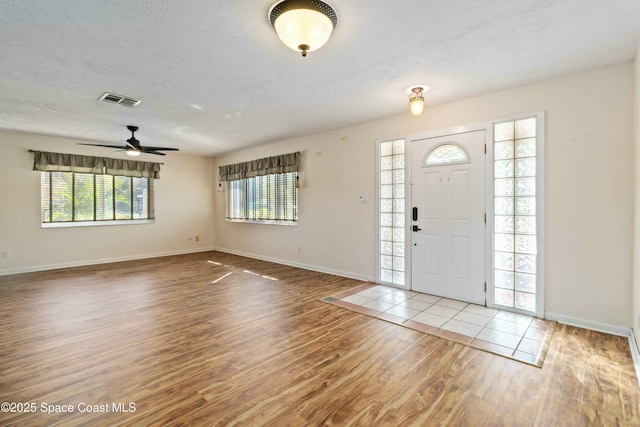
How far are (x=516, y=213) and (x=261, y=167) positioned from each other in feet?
15.7

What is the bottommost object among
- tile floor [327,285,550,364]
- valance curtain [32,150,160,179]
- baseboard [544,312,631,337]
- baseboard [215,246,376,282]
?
tile floor [327,285,550,364]

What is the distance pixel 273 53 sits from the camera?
104 inches

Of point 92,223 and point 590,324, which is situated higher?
point 92,223

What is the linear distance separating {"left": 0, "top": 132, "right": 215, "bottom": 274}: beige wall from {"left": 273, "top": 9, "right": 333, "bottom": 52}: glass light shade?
20.2 feet

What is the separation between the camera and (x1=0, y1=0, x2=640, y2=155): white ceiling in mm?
2074

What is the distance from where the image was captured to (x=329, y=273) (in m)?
5.48

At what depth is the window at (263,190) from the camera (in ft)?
20.3

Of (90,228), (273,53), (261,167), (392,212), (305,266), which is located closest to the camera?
(273,53)

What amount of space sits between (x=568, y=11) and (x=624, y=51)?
1.09 meters

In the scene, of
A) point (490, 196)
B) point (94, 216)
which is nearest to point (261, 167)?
point (94, 216)

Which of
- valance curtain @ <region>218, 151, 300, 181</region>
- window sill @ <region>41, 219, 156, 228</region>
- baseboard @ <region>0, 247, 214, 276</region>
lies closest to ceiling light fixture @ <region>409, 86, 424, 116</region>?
valance curtain @ <region>218, 151, 300, 181</region>

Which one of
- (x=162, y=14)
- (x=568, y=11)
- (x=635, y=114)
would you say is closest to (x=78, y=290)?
(x=162, y=14)

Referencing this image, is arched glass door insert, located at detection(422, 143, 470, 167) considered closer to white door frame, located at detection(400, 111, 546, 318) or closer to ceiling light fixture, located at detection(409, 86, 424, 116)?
white door frame, located at detection(400, 111, 546, 318)

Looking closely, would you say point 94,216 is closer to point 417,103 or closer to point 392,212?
point 392,212
